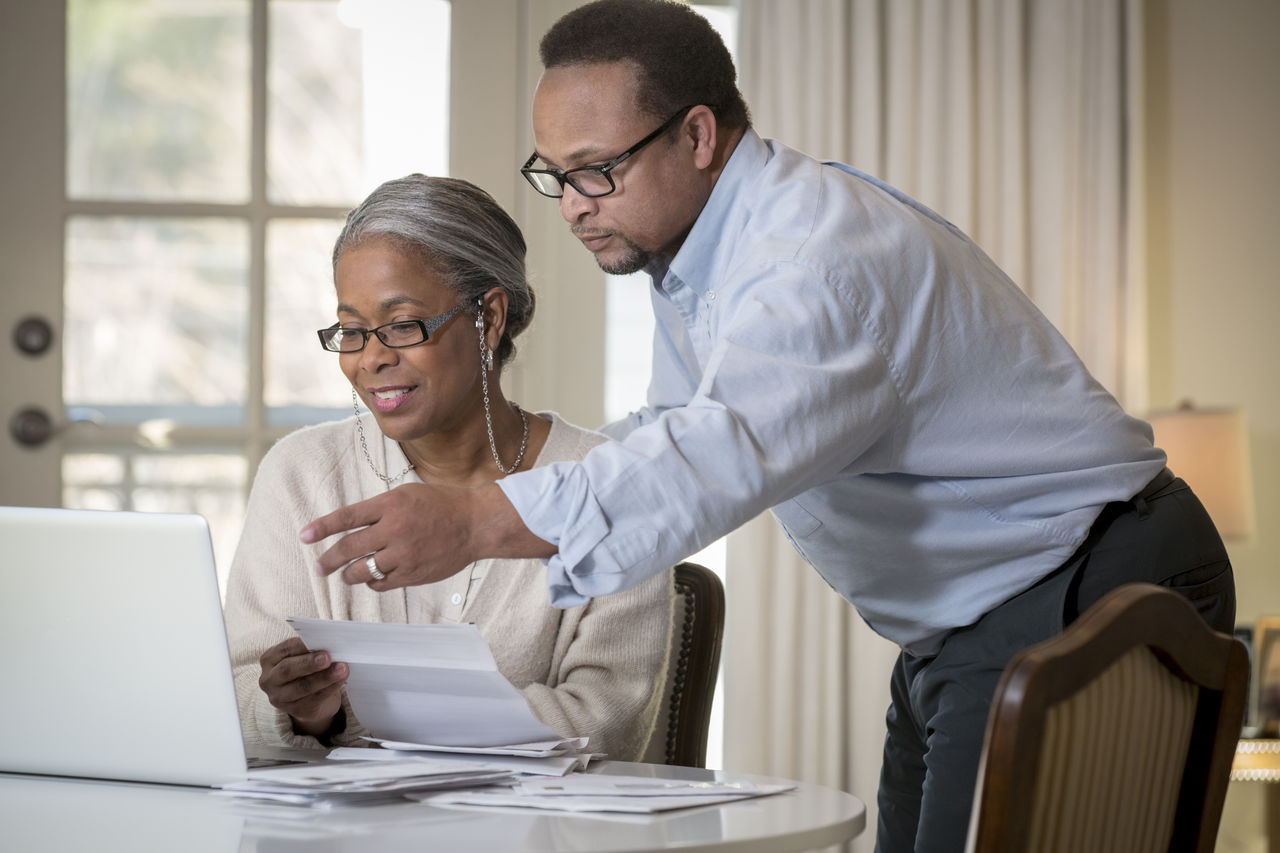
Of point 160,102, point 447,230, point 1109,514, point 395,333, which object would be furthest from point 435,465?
point 160,102

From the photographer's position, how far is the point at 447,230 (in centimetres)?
175

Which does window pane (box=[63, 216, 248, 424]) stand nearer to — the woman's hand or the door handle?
the door handle

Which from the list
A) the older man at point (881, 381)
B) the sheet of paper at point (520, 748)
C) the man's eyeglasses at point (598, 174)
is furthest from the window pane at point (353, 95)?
the sheet of paper at point (520, 748)

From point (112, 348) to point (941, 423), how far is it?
224cm

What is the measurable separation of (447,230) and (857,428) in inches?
31.8

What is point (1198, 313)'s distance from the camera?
3141 millimetres

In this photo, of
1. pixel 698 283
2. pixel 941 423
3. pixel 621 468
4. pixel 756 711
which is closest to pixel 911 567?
pixel 941 423

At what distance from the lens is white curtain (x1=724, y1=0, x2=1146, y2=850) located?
9.74ft

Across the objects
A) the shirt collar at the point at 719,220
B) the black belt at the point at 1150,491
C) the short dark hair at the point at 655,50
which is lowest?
the black belt at the point at 1150,491

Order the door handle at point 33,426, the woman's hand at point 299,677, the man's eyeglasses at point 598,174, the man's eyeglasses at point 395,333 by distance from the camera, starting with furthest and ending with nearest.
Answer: the door handle at point 33,426 < the man's eyeglasses at point 395,333 < the man's eyeglasses at point 598,174 < the woman's hand at point 299,677

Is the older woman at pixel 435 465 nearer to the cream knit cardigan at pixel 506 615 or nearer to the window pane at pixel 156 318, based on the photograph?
the cream knit cardigan at pixel 506 615

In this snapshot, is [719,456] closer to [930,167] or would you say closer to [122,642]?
[122,642]

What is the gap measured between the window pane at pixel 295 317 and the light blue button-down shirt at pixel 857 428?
1669 millimetres

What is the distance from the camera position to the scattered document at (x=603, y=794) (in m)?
1.01
